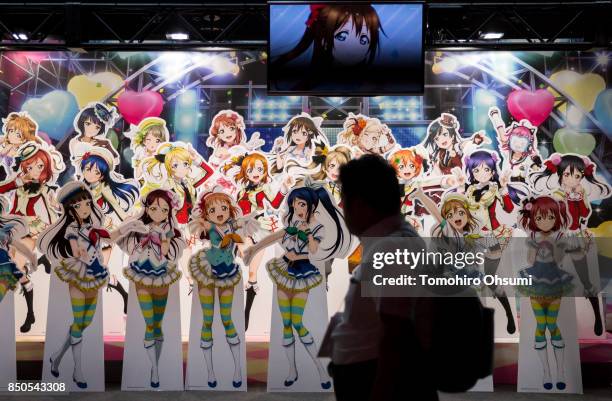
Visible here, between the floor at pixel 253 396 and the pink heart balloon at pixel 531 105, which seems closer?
the floor at pixel 253 396

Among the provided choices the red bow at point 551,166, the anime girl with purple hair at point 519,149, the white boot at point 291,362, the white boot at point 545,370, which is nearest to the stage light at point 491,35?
the anime girl with purple hair at point 519,149

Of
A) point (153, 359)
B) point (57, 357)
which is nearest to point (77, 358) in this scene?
point (57, 357)

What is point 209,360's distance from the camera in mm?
5473

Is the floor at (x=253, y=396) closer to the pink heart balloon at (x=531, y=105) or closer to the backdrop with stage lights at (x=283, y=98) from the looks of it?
the backdrop with stage lights at (x=283, y=98)

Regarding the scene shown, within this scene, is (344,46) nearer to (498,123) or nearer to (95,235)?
(498,123)

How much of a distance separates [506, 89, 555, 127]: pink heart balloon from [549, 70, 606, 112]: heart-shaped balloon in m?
0.11

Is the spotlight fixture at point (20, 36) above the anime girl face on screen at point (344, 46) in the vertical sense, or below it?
above

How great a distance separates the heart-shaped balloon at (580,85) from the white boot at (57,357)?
16.4ft

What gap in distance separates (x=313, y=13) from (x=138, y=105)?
6.56 feet

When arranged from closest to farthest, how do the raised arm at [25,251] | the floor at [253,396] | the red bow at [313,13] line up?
the red bow at [313,13]
the floor at [253,396]
the raised arm at [25,251]

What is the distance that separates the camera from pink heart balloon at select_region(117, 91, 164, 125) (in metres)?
6.01

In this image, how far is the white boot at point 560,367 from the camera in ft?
18.0

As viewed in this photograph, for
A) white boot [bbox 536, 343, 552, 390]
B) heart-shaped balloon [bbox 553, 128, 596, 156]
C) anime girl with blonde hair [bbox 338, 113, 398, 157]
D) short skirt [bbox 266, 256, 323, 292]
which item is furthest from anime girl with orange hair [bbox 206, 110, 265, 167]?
white boot [bbox 536, 343, 552, 390]

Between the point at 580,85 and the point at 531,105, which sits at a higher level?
the point at 580,85
